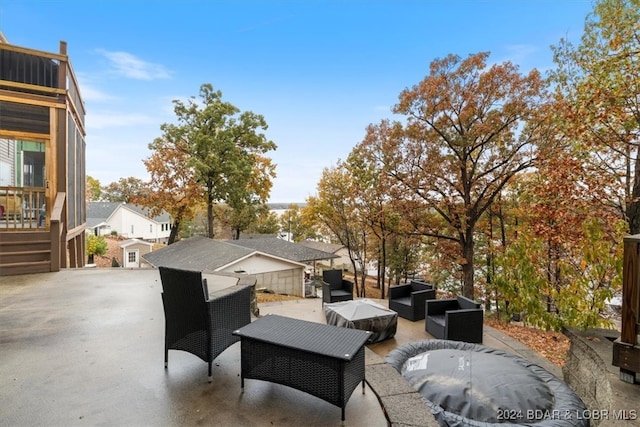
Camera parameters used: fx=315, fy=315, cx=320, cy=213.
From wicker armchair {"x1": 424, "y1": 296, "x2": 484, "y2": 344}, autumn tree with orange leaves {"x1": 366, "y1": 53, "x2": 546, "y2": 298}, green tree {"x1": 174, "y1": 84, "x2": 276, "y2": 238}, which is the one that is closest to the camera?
wicker armchair {"x1": 424, "y1": 296, "x2": 484, "y2": 344}

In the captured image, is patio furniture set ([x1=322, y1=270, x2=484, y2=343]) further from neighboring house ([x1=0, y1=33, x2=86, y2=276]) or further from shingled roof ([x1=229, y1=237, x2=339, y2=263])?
shingled roof ([x1=229, y1=237, x2=339, y2=263])

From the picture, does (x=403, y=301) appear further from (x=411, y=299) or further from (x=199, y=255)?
(x=199, y=255)

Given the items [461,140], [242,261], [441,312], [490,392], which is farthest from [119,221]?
[490,392]

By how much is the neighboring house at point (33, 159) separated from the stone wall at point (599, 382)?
884 cm

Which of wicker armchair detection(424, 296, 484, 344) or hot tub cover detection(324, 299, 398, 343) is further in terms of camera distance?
hot tub cover detection(324, 299, 398, 343)

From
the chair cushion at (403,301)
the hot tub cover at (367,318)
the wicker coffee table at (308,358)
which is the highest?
the wicker coffee table at (308,358)

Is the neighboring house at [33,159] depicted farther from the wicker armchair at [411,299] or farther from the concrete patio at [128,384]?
the wicker armchair at [411,299]

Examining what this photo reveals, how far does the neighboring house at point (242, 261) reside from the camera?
1165cm

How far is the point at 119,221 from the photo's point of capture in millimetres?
31391

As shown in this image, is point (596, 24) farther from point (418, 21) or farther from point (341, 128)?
point (341, 128)

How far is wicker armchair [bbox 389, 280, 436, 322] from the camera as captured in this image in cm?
861

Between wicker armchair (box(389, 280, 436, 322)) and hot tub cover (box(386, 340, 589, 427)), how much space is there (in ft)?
14.0

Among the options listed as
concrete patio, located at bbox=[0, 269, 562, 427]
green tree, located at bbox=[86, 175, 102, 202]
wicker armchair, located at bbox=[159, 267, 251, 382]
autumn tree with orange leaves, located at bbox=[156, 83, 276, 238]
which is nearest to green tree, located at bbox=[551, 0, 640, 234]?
concrete patio, located at bbox=[0, 269, 562, 427]

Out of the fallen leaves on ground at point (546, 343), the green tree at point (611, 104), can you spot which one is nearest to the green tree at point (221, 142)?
the fallen leaves on ground at point (546, 343)
